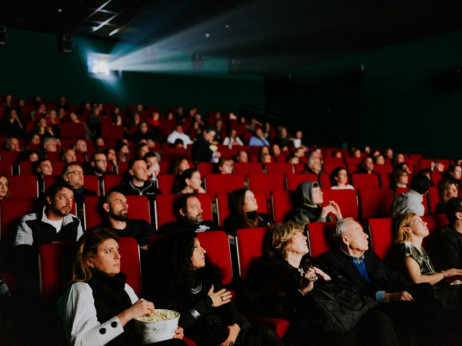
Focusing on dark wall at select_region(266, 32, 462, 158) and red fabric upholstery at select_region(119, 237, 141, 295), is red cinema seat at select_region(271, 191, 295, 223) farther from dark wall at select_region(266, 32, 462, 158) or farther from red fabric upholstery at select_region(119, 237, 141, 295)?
dark wall at select_region(266, 32, 462, 158)

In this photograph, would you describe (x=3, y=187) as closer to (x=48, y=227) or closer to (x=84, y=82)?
(x=48, y=227)

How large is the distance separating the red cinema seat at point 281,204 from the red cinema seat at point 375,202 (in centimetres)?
47

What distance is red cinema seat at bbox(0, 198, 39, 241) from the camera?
160cm

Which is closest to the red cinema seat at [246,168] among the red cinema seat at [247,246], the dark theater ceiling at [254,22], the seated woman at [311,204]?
the seated woman at [311,204]

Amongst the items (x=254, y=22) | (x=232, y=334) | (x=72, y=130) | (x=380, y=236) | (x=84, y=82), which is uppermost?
(x=254, y=22)

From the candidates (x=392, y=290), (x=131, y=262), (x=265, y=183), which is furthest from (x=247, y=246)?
(x=265, y=183)

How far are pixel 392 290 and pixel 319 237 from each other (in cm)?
31

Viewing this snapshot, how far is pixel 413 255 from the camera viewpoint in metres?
1.57

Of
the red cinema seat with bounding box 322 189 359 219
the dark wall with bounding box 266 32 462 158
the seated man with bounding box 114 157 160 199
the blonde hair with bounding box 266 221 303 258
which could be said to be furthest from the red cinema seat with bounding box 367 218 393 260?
the dark wall with bounding box 266 32 462 158

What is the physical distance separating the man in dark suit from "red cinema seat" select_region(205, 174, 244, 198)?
1.01 m

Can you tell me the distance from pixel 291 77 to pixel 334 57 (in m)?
1.02

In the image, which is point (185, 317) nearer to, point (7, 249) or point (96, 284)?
point (96, 284)

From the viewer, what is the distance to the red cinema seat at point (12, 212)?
160 cm

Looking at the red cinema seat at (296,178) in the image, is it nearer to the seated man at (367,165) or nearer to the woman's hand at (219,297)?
the seated man at (367,165)
